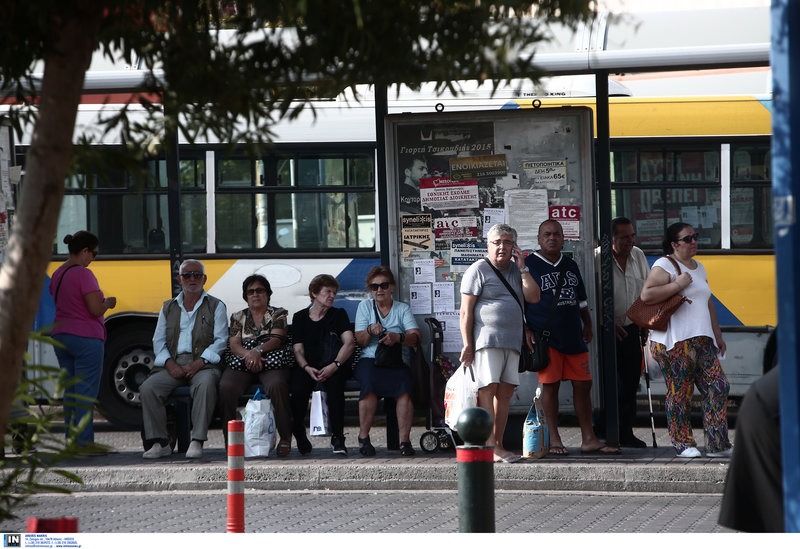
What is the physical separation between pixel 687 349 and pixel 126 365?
666 cm

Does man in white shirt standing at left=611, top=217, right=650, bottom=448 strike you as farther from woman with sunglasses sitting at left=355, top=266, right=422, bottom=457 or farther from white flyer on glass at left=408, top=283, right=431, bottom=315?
woman with sunglasses sitting at left=355, top=266, right=422, bottom=457

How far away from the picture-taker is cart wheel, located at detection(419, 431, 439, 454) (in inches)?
424

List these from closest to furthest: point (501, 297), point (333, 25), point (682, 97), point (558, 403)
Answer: point (333, 25) → point (501, 297) → point (558, 403) → point (682, 97)

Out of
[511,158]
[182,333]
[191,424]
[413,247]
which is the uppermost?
[511,158]

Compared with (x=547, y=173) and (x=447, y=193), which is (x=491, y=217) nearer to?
(x=447, y=193)

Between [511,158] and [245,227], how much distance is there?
13.4 ft

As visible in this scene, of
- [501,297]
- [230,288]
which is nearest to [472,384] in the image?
[501,297]

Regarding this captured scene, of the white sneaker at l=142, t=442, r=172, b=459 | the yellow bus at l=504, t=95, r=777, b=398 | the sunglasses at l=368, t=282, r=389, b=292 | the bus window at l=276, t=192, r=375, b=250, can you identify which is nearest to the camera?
the white sneaker at l=142, t=442, r=172, b=459

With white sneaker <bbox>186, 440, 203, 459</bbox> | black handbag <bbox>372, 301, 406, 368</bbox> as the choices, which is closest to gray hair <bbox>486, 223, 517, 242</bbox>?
black handbag <bbox>372, 301, 406, 368</bbox>

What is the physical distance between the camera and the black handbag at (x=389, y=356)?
10.8 m

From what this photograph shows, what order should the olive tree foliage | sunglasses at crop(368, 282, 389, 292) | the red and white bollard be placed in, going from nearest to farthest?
the olive tree foliage → the red and white bollard → sunglasses at crop(368, 282, 389, 292)

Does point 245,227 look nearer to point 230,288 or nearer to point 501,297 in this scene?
point 230,288

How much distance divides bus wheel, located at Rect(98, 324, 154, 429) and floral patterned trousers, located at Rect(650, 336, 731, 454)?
6201 mm

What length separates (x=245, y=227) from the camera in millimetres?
14148
